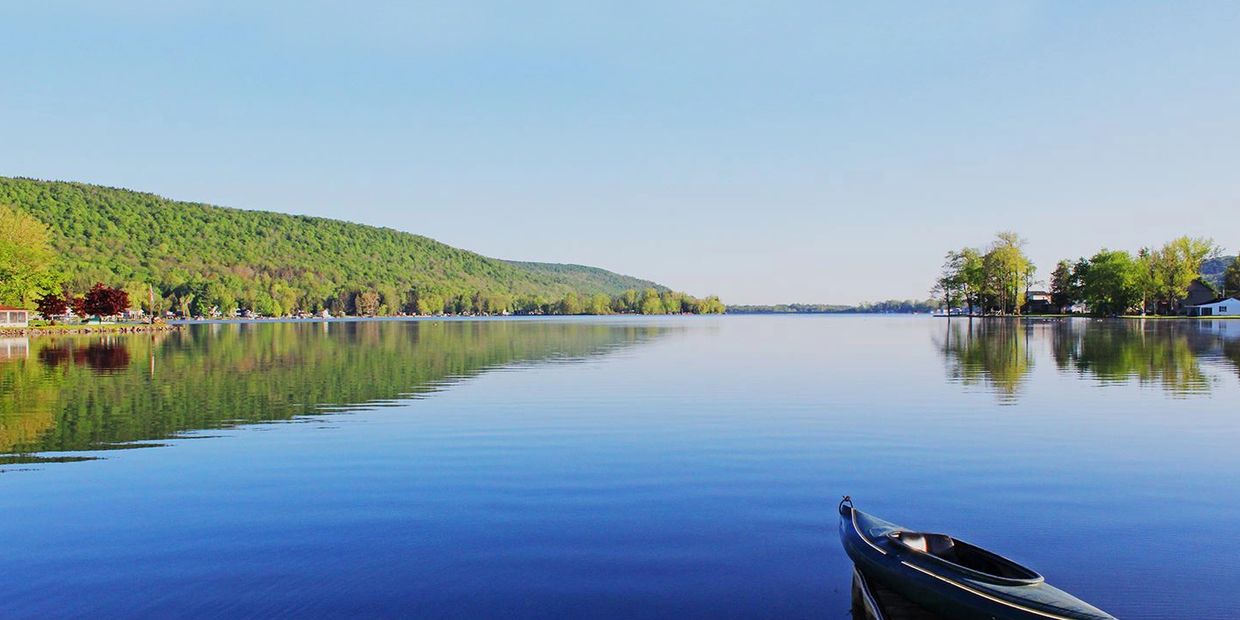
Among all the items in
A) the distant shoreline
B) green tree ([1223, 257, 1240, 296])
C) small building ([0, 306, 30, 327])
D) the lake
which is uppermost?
green tree ([1223, 257, 1240, 296])

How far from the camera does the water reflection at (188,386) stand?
22938 mm

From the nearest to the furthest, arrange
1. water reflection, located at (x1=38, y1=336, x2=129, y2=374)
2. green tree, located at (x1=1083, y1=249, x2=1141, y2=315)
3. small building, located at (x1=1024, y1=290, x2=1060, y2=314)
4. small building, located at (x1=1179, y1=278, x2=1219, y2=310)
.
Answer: water reflection, located at (x1=38, y1=336, x2=129, y2=374)
green tree, located at (x1=1083, y1=249, x2=1141, y2=315)
small building, located at (x1=1179, y1=278, x2=1219, y2=310)
small building, located at (x1=1024, y1=290, x2=1060, y2=314)

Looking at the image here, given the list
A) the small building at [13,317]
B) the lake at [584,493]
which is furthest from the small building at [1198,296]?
the small building at [13,317]

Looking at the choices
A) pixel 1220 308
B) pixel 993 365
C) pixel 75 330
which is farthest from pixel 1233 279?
pixel 75 330

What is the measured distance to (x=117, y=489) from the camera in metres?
15.7

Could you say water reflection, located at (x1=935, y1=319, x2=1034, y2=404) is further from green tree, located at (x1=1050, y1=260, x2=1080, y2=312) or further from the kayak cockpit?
green tree, located at (x1=1050, y1=260, x2=1080, y2=312)

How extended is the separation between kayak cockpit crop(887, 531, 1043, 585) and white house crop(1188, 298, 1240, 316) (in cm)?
16065

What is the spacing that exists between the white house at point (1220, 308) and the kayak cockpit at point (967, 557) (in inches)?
6325

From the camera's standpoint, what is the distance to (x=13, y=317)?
97.8 metres

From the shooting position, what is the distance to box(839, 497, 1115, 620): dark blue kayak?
24.1 feet

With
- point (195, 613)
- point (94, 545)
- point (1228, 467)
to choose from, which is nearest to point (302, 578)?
point (195, 613)

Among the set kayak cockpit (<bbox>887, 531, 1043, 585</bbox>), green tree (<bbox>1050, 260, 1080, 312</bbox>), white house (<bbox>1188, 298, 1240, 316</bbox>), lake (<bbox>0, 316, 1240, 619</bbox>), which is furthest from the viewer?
green tree (<bbox>1050, 260, 1080, 312</bbox>)

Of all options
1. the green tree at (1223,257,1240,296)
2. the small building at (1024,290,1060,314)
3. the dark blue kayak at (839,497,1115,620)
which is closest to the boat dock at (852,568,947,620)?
the dark blue kayak at (839,497,1115,620)

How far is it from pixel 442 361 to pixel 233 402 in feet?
68.7
